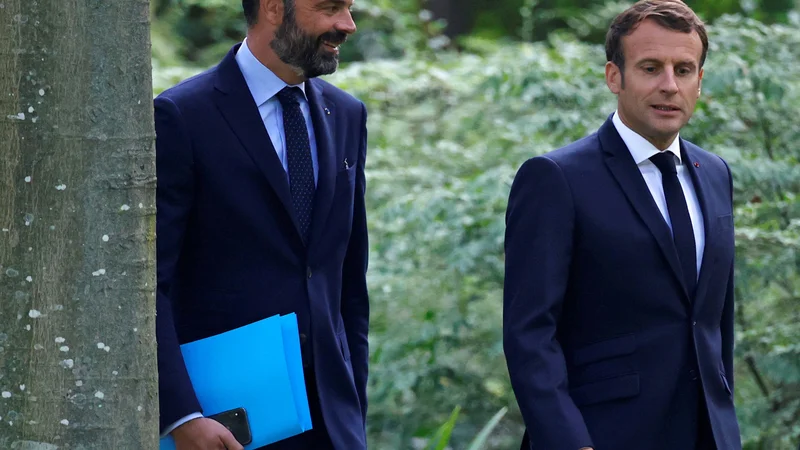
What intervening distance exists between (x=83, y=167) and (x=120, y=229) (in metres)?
0.15

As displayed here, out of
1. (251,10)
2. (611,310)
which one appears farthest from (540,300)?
(251,10)

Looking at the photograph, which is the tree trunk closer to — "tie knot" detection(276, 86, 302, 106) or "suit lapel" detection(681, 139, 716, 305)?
"tie knot" detection(276, 86, 302, 106)

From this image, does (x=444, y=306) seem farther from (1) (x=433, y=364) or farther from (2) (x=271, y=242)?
(2) (x=271, y=242)

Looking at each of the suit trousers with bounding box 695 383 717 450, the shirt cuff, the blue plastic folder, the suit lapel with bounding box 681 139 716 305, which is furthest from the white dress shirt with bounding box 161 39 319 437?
the suit trousers with bounding box 695 383 717 450

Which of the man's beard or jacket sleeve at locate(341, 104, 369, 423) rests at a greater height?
the man's beard

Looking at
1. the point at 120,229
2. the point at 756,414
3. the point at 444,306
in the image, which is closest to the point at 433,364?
the point at 444,306

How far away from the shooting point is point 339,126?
372 centimetres

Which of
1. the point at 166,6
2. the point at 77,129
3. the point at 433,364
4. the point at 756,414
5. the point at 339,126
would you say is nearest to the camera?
the point at 77,129

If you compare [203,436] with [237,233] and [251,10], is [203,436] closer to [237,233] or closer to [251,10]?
[237,233]

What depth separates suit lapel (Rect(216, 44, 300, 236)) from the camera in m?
3.44

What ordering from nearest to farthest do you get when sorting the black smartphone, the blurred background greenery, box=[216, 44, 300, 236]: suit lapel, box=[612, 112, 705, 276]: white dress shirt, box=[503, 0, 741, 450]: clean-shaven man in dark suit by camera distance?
the black smartphone
box=[216, 44, 300, 236]: suit lapel
box=[503, 0, 741, 450]: clean-shaven man in dark suit
box=[612, 112, 705, 276]: white dress shirt
the blurred background greenery

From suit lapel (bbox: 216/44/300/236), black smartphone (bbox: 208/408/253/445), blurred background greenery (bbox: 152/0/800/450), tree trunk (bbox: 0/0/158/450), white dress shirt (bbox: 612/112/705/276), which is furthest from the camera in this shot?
blurred background greenery (bbox: 152/0/800/450)

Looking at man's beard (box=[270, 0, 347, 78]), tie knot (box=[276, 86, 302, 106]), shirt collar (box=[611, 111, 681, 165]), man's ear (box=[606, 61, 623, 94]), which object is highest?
man's beard (box=[270, 0, 347, 78])

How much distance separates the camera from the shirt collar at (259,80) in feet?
11.7
